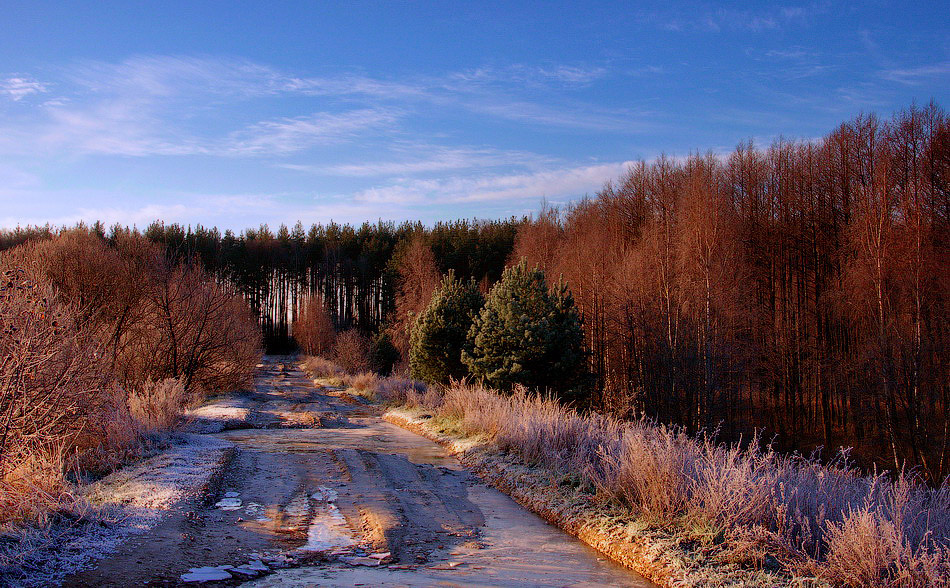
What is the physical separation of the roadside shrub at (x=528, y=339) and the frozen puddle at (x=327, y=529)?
477 inches

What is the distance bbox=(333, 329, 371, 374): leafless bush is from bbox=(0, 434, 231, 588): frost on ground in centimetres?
3068

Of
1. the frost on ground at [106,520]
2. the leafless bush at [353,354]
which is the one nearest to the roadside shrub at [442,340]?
the leafless bush at [353,354]

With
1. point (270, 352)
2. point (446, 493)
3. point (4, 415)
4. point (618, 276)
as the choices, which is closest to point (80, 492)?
point (4, 415)

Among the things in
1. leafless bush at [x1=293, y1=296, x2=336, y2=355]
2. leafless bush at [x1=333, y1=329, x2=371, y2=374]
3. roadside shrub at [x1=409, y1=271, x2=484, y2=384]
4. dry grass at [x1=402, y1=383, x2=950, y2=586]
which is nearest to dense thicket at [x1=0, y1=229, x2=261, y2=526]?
dry grass at [x1=402, y1=383, x2=950, y2=586]

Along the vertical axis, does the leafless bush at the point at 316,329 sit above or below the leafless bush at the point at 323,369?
above

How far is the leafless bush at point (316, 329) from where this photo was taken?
5794cm

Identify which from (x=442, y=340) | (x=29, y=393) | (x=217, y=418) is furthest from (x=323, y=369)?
(x=29, y=393)

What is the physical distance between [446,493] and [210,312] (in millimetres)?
18962

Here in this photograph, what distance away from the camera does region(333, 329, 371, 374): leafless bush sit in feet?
135

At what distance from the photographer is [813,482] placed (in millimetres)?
6992

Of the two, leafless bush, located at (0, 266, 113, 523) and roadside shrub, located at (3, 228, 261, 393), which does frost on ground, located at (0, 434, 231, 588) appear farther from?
roadside shrub, located at (3, 228, 261, 393)

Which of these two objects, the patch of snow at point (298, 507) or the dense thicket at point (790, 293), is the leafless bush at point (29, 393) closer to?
the patch of snow at point (298, 507)

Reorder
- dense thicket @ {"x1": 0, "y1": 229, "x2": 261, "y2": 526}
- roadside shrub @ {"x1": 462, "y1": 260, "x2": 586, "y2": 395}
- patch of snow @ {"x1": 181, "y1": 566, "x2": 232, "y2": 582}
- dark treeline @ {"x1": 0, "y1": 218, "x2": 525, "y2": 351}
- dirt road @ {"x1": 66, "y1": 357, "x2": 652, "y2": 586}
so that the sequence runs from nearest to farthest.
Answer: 1. patch of snow @ {"x1": 181, "y1": 566, "x2": 232, "y2": 582}
2. dirt road @ {"x1": 66, "y1": 357, "x2": 652, "y2": 586}
3. dense thicket @ {"x1": 0, "y1": 229, "x2": 261, "y2": 526}
4. roadside shrub @ {"x1": 462, "y1": 260, "x2": 586, "y2": 395}
5. dark treeline @ {"x1": 0, "y1": 218, "x2": 525, "y2": 351}

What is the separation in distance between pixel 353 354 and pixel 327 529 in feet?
116
